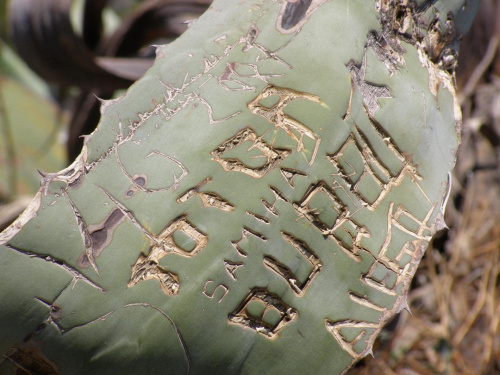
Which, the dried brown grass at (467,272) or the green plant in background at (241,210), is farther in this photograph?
the dried brown grass at (467,272)

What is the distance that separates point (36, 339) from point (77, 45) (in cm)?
46

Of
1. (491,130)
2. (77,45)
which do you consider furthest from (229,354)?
(491,130)

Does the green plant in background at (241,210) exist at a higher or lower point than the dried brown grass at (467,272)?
higher

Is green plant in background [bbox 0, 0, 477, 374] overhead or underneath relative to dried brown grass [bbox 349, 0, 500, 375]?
overhead

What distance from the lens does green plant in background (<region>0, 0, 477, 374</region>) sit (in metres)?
0.39

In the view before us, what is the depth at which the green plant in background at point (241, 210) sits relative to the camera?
0.39 meters

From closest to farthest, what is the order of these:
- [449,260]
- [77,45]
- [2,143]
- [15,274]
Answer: [15,274], [77,45], [449,260], [2,143]

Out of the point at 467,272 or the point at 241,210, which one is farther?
the point at 467,272

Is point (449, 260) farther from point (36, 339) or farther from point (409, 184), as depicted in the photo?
point (36, 339)

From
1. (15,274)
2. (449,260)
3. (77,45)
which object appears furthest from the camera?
(449,260)

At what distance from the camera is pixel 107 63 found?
761 mm

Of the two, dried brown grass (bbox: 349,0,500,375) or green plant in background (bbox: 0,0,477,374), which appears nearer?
green plant in background (bbox: 0,0,477,374)

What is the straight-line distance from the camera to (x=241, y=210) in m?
0.41

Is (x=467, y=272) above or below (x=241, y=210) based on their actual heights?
below
